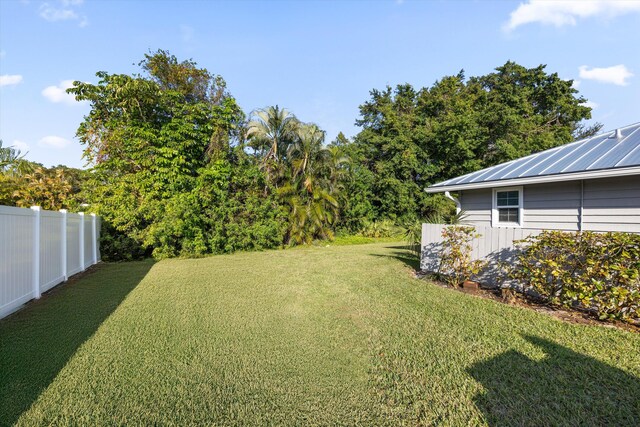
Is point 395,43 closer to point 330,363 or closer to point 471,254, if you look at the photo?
point 471,254

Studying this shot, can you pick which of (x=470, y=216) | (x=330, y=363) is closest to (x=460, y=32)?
(x=470, y=216)

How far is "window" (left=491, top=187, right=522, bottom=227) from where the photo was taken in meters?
7.66

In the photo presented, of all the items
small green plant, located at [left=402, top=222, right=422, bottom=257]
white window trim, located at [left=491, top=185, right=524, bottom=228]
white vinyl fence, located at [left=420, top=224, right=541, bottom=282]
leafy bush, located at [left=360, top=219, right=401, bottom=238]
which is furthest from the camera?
leafy bush, located at [left=360, top=219, right=401, bottom=238]

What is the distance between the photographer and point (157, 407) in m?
2.36

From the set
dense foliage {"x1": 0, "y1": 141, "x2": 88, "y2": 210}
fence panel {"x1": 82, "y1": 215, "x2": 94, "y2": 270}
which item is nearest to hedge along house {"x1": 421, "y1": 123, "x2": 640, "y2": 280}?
fence panel {"x1": 82, "y1": 215, "x2": 94, "y2": 270}

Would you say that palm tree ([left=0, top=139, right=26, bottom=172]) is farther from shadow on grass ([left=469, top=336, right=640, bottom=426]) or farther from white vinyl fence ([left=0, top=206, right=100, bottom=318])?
shadow on grass ([left=469, top=336, right=640, bottom=426])

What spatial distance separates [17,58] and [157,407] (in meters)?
10.1

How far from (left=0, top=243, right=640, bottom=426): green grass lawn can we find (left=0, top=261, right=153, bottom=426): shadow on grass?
0.06ft

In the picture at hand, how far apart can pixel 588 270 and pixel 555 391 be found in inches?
95.1

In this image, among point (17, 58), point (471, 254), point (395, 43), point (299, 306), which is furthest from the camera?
point (395, 43)

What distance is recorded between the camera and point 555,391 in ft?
8.15

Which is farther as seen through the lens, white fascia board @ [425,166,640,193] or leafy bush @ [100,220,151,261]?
leafy bush @ [100,220,151,261]

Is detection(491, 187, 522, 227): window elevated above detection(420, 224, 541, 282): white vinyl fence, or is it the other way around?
detection(491, 187, 522, 227): window

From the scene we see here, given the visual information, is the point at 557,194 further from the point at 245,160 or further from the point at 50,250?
the point at 50,250
